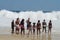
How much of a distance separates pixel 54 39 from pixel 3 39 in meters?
3.93

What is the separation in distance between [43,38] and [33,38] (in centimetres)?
77

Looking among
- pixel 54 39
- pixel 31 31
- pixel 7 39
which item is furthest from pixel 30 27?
pixel 7 39

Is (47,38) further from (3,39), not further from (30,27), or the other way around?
(3,39)

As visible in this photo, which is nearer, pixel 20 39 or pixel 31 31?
pixel 20 39

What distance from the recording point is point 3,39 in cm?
A: 1869

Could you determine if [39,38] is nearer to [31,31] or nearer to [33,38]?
[33,38]

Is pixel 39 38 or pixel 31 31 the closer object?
pixel 39 38

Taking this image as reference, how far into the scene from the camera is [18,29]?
21875mm

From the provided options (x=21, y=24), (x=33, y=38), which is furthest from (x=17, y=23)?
(x=33, y=38)

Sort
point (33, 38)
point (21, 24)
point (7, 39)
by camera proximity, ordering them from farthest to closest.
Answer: point (21, 24) < point (33, 38) < point (7, 39)

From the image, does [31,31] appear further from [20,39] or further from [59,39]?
[20,39]

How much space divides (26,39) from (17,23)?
2693 millimetres

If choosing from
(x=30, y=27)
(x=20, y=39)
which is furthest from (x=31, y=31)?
(x=20, y=39)

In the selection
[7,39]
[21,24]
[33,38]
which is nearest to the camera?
[7,39]
